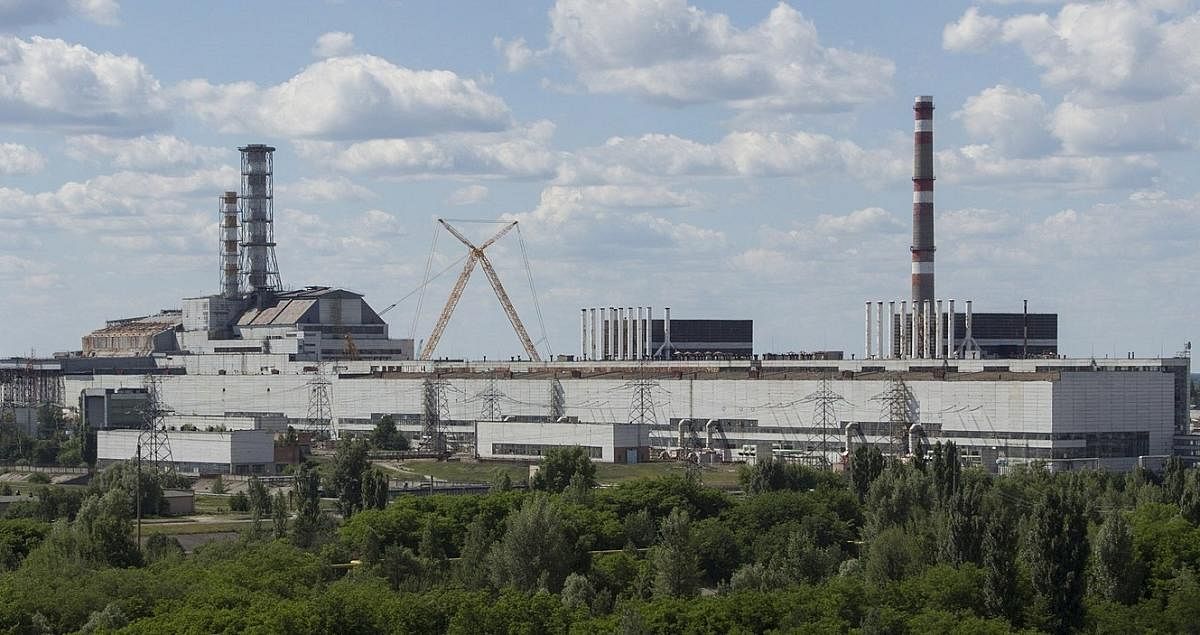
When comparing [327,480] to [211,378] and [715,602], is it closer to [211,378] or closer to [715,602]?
[715,602]

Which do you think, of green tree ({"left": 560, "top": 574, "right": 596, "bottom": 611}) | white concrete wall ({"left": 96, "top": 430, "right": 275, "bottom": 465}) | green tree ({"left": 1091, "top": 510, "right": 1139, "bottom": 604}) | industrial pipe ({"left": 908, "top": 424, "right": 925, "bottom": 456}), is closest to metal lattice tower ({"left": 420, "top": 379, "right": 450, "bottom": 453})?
white concrete wall ({"left": 96, "top": 430, "right": 275, "bottom": 465})

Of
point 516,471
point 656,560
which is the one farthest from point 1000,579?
point 516,471

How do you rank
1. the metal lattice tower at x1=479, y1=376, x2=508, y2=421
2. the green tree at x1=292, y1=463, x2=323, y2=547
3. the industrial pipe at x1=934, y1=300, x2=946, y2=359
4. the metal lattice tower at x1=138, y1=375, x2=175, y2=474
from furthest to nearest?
the metal lattice tower at x1=479, y1=376, x2=508, y2=421, the industrial pipe at x1=934, y1=300, x2=946, y2=359, the metal lattice tower at x1=138, y1=375, x2=175, y2=474, the green tree at x1=292, y1=463, x2=323, y2=547

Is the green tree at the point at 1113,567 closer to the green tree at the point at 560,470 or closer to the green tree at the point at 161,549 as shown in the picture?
the green tree at the point at 560,470

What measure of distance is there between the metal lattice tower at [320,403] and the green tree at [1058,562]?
337 ft

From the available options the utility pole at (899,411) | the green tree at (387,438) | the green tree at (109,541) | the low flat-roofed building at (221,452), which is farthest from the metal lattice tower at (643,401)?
the green tree at (109,541)

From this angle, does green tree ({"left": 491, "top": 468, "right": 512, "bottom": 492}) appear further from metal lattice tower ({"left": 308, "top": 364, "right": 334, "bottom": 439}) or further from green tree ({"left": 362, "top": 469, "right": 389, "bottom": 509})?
metal lattice tower ({"left": 308, "top": 364, "right": 334, "bottom": 439})

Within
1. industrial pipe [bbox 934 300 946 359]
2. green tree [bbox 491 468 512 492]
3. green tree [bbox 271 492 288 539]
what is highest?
industrial pipe [bbox 934 300 946 359]

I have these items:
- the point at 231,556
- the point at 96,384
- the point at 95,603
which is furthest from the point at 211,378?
the point at 95,603

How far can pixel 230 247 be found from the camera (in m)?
191

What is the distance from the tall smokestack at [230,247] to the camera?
188m

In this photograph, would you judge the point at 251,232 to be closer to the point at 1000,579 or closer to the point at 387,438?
the point at 387,438

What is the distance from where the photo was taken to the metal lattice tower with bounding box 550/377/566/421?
154750mm

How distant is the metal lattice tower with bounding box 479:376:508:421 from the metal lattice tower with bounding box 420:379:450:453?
3.77 metres
